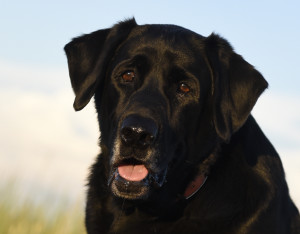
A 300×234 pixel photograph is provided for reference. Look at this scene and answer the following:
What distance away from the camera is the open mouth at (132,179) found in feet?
13.4

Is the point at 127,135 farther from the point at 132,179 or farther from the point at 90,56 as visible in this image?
the point at 90,56

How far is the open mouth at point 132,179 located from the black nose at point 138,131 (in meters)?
0.19

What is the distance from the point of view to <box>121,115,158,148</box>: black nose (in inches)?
154

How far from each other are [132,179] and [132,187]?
6cm

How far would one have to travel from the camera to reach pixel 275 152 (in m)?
4.63

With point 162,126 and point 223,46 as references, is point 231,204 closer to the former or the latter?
point 162,126

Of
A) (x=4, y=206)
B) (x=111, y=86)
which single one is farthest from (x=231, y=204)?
(x=4, y=206)

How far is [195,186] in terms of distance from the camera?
4418 mm

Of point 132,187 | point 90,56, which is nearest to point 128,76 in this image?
point 90,56

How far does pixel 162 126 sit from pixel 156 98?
26 centimetres

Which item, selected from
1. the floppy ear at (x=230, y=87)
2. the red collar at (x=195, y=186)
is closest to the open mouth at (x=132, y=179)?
the red collar at (x=195, y=186)

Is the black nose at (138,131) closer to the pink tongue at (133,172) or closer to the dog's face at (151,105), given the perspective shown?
the dog's face at (151,105)

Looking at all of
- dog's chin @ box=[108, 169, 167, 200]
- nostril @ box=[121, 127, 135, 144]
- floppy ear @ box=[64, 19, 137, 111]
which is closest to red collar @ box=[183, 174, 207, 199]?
dog's chin @ box=[108, 169, 167, 200]

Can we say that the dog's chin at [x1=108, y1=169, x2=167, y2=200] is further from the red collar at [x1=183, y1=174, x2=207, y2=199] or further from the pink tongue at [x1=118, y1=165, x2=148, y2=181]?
the red collar at [x1=183, y1=174, x2=207, y2=199]
